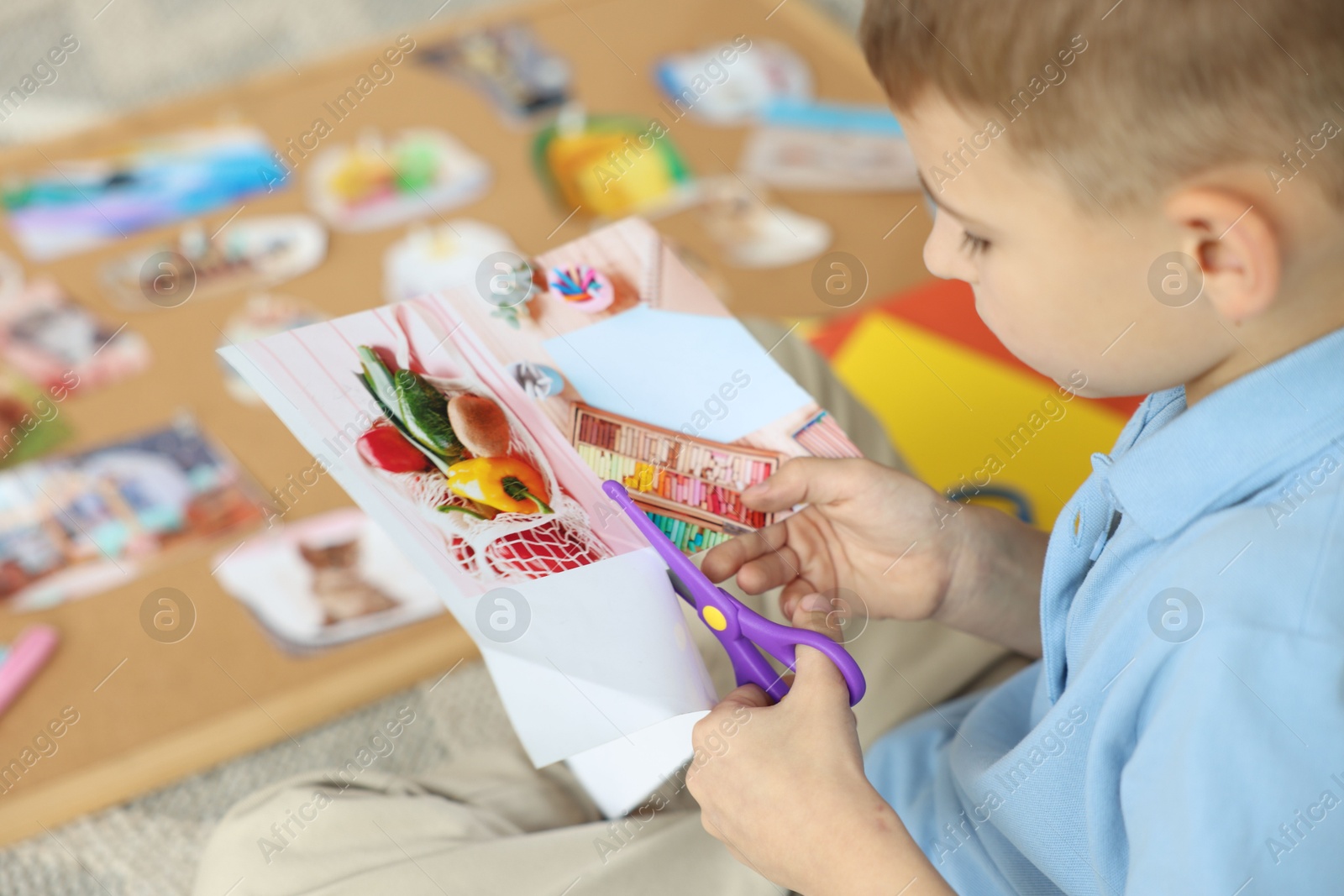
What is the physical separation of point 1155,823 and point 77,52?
157cm

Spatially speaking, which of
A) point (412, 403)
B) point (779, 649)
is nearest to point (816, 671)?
point (779, 649)

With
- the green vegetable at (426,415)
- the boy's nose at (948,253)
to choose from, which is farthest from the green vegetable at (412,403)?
the boy's nose at (948,253)

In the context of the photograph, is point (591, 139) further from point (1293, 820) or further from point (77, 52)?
point (1293, 820)

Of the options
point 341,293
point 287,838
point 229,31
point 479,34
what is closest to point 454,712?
point 287,838

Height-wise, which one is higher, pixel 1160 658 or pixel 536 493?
pixel 536 493

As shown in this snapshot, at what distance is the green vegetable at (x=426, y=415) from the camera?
1.76 feet

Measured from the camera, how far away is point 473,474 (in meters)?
0.54

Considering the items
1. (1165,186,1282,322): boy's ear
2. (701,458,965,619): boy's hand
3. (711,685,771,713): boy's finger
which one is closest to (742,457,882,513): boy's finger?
(701,458,965,619): boy's hand

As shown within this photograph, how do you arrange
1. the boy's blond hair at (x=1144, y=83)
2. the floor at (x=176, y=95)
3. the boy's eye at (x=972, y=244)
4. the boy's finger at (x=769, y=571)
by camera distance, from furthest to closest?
the floor at (x=176, y=95) < the boy's finger at (x=769, y=571) < the boy's eye at (x=972, y=244) < the boy's blond hair at (x=1144, y=83)

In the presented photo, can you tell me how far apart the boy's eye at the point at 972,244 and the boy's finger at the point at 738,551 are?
19 cm

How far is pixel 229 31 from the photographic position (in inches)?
58.5

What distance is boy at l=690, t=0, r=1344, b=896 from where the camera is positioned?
367 mm

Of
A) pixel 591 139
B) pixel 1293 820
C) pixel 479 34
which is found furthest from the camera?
pixel 479 34

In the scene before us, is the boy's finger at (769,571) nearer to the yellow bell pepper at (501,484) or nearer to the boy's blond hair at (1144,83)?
the yellow bell pepper at (501,484)
